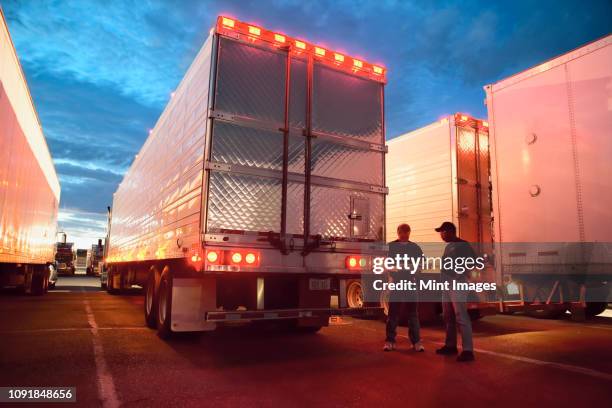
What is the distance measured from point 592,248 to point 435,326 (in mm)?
3459

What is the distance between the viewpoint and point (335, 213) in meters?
6.37

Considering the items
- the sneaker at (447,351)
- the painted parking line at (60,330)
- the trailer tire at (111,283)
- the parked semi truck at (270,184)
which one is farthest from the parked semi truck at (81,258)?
the sneaker at (447,351)

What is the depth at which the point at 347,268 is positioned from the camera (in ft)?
20.5

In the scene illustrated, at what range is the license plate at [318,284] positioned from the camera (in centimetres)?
618

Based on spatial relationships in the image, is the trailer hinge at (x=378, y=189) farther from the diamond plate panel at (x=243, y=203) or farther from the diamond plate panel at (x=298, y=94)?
the diamond plate panel at (x=243, y=203)

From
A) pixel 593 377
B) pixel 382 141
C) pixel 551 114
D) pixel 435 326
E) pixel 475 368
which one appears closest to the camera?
pixel 593 377

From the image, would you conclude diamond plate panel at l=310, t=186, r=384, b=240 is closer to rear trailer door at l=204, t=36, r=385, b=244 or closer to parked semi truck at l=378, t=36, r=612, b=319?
rear trailer door at l=204, t=36, r=385, b=244

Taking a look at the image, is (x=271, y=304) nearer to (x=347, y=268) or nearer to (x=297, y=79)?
(x=347, y=268)

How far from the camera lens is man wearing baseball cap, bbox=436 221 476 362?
18.6ft

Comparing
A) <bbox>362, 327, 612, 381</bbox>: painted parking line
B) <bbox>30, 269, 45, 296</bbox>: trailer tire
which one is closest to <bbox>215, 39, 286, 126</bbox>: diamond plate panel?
<bbox>362, 327, 612, 381</bbox>: painted parking line

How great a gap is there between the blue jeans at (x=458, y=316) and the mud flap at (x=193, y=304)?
303cm

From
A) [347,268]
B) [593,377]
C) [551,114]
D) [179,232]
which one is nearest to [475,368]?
[593,377]

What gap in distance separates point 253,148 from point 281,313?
6.94ft

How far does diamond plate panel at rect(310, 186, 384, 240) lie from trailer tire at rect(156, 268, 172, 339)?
7.12 ft
